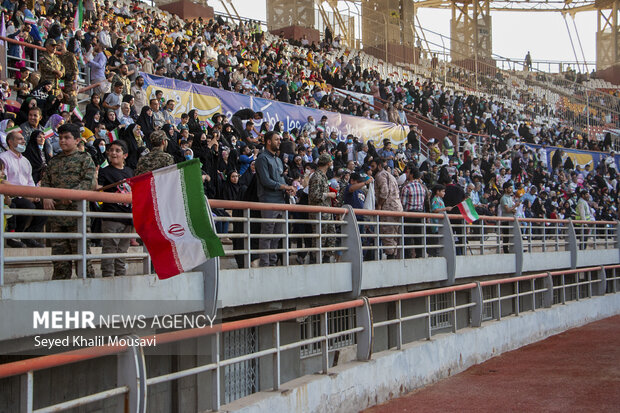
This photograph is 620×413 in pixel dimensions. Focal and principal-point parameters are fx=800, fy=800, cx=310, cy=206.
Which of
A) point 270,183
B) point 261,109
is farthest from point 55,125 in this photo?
point 261,109

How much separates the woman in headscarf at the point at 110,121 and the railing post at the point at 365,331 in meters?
5.55

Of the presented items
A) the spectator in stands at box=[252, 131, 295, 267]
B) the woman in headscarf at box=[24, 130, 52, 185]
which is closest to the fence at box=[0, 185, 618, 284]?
the spectator in stands at box=[252, 131, 295, 267]

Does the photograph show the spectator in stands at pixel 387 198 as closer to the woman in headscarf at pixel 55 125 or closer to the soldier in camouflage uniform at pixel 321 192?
the soldier in camouflage uniform at pixel 321 192

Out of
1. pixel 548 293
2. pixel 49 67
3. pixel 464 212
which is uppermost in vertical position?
pixel 49 67

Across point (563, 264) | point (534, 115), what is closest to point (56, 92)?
point (563, 264)

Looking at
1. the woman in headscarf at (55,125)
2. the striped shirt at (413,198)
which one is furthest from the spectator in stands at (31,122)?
the striped shirt at (413,198)

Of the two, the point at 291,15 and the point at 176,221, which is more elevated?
the point at 291,15

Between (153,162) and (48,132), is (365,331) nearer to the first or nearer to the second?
(153,162)

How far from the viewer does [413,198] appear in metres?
14.6

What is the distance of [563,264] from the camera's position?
20.3 meters

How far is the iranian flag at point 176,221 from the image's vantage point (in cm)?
640

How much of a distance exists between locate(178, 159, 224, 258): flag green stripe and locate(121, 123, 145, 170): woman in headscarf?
5.76m

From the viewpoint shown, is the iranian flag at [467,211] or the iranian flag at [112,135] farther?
the iranian flag at [467,211]

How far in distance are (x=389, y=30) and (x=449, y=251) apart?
28446mm
